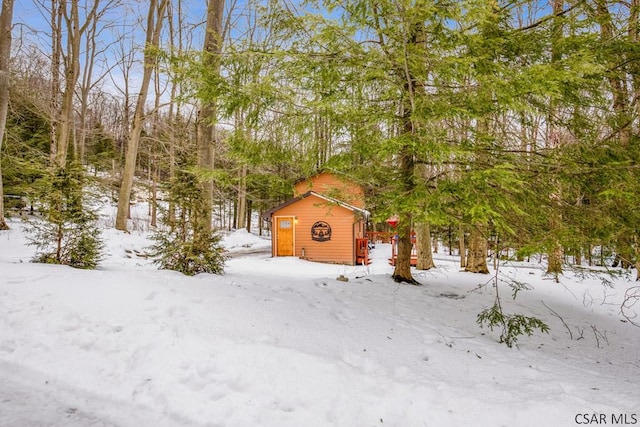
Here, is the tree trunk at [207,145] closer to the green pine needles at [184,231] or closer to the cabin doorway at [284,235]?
the green pine needles at [184,231]

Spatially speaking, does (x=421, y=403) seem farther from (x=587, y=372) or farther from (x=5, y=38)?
(x=5, y=38)

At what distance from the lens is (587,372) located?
3.31 metres

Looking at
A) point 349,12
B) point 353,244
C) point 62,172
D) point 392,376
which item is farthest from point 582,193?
point 353,244

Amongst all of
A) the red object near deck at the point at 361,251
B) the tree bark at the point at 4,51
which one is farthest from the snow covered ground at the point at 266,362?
the red object near deck at the point at 361,251

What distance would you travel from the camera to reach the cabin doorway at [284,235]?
1747 cm

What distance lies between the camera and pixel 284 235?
57.9 ft

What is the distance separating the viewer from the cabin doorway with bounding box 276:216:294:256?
57.3ft

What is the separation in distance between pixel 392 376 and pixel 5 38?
1484cm

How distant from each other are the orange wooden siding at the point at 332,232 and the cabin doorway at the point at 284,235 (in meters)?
0.23

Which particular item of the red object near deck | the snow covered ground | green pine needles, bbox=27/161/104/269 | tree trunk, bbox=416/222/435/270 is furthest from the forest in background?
the red object near deck

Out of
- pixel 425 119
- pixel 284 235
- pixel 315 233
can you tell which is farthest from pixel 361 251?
pixel 425 119

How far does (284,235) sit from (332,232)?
277cm

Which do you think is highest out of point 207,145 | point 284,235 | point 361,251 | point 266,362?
point 207,145

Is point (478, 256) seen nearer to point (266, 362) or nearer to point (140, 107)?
point (266, 362)
